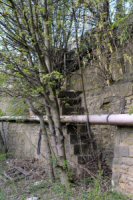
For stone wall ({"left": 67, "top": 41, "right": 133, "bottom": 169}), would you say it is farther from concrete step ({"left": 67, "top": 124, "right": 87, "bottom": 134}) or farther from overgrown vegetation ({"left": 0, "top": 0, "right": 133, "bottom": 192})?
concrete step ({"left": 67, "top": 124, "right": 87, "bottom": 134})

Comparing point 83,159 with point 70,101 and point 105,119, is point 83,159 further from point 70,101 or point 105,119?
point 70,101

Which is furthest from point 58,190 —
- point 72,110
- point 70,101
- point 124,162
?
point 70,101

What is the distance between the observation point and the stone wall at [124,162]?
3.58 metres

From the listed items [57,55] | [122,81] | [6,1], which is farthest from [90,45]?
[6,1]

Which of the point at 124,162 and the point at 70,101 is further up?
the point at 70,101

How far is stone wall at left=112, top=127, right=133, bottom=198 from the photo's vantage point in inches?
141

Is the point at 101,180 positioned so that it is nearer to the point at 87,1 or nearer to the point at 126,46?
the point at 126,46

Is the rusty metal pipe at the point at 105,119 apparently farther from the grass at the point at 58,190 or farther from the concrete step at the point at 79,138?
the grass at the point at 58,190

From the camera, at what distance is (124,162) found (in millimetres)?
3689

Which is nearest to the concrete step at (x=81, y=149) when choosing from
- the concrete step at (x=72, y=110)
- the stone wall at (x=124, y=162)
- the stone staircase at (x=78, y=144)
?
the stone staircase at (x=78, y=144)

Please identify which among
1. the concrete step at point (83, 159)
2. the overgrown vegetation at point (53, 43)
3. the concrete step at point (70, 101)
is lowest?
the concrete step at point (83, 159)

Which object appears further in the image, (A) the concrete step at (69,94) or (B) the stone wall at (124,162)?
(A) the concrete step at (69,94)

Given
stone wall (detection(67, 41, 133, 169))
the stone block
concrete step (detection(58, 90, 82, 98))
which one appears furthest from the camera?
concrete step (detection(58, 90, 82, 98))

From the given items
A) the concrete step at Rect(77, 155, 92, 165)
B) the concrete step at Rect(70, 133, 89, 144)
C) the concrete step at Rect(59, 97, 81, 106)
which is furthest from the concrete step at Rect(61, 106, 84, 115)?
the concrete step at Rect(77, 155, 92, 165)
